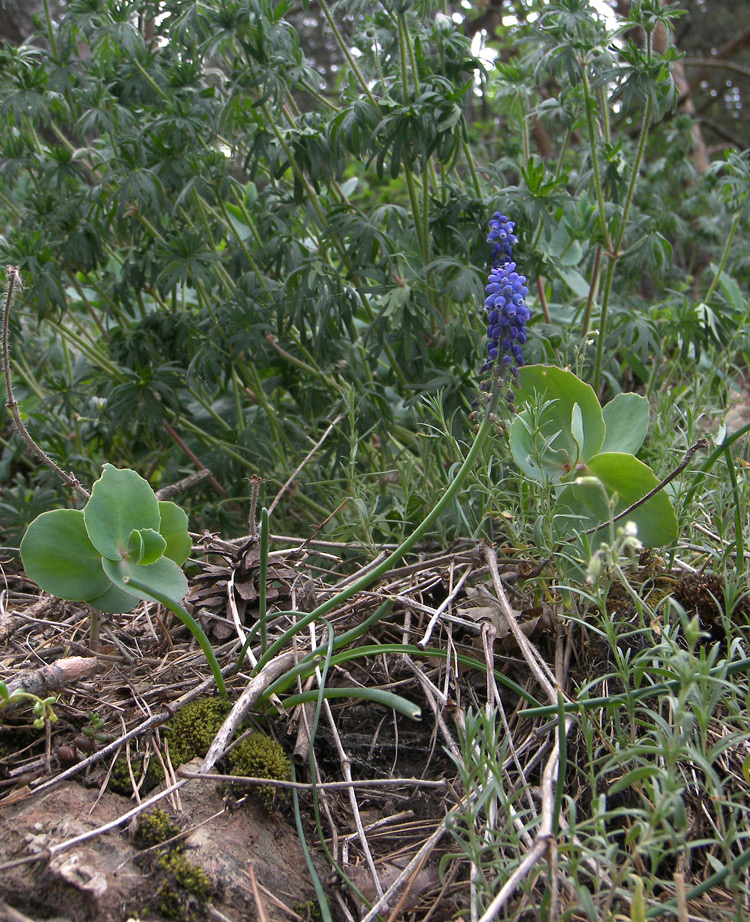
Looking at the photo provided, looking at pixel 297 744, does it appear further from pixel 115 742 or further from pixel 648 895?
pixel 648 895

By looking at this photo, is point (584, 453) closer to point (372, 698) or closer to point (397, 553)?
point (397, 553)

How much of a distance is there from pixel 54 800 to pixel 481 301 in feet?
5.37

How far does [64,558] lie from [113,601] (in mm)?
129

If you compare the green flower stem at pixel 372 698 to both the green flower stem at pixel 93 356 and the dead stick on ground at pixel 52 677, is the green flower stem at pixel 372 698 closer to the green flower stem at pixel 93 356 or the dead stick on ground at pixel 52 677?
the dead stick on ground at pixel 52 677

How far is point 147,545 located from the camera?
1349mm

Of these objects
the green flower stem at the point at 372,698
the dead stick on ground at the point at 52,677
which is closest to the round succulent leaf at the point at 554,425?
the green flower stem at the point at 372,698

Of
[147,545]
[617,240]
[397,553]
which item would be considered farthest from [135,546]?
[617,240]

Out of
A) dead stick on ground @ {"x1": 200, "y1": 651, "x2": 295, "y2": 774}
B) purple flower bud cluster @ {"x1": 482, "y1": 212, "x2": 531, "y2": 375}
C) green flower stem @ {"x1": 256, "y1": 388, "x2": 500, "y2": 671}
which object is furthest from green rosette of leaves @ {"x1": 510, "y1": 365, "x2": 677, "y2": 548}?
dead stick on ground @ {"x1": 200, "y1": 651, "x2": 295, "y2": 774}

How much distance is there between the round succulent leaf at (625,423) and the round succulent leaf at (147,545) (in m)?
1.02

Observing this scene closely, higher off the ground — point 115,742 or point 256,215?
point 256,215

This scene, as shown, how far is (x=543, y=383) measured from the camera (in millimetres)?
1617

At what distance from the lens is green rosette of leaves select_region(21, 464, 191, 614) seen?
133 cm

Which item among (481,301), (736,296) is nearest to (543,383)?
(481,301)

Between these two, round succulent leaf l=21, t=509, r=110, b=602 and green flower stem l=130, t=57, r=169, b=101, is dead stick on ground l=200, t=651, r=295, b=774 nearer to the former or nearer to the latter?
round succulent leaf l=21, t=509, r=110, b=602
